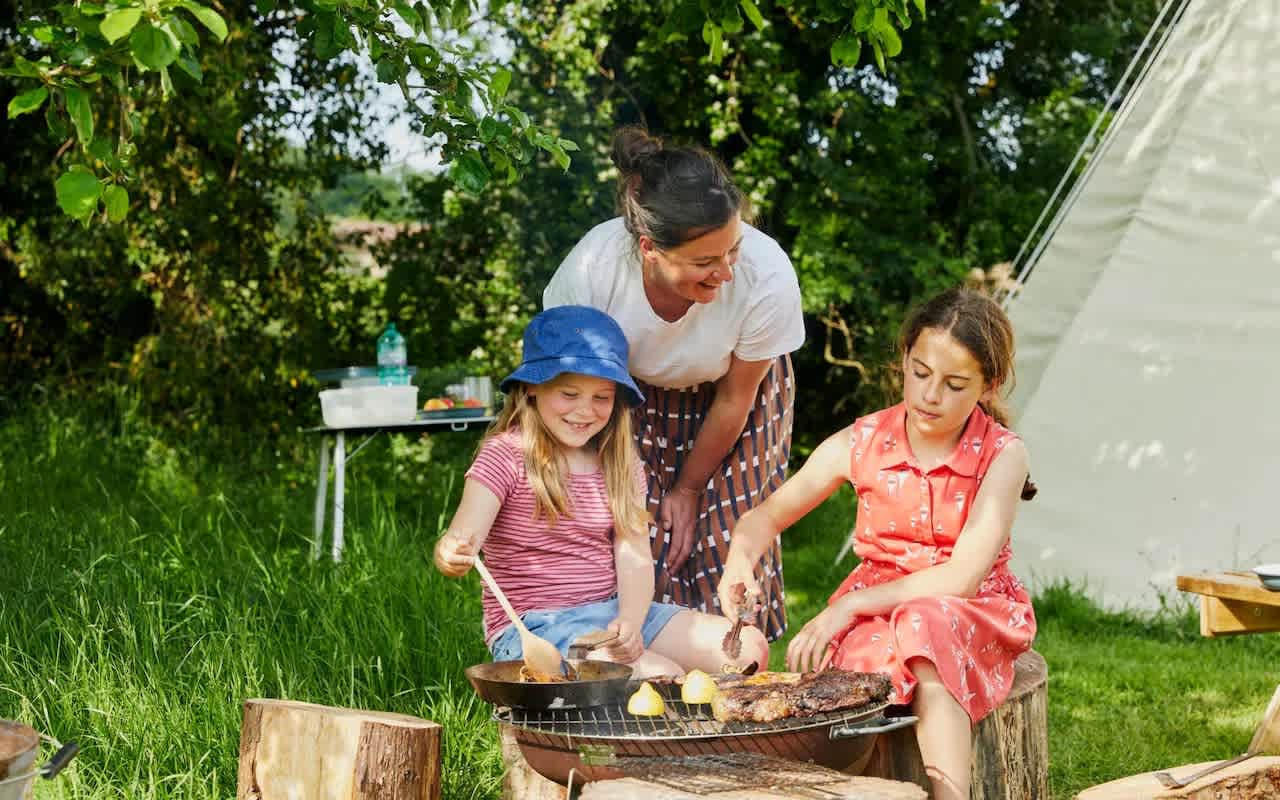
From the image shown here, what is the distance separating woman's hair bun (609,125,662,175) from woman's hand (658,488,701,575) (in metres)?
0.80

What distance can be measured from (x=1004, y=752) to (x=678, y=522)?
3.20 feet

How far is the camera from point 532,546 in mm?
2934

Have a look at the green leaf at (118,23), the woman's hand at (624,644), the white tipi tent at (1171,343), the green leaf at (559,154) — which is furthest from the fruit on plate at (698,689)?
the white tipi tent at (1171,343)

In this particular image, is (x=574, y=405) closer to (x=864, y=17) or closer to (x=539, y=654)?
(x=539, y=654)

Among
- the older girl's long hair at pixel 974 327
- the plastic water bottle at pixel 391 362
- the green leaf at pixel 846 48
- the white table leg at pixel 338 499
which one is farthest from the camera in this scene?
the plastic water bottle at pixel 391 362

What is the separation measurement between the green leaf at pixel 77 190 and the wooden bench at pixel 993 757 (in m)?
1.15

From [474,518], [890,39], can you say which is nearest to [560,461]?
[474,518]

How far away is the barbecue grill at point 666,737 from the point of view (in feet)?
7.39

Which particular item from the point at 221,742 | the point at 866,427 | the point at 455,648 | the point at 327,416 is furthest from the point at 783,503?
the point at 327,416

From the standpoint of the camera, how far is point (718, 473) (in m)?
3.40

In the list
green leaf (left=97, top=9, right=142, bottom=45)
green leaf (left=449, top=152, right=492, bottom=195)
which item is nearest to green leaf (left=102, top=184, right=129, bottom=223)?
green leaf (left=97, top=9, right=142, bottom=45)

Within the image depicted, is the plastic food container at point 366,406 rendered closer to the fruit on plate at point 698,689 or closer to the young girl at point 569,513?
the young girl at point 569,513

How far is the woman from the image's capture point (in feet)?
9.49

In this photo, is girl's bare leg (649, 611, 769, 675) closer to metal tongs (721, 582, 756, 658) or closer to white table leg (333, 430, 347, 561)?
metal tongs (721, 582, 756, 658)
